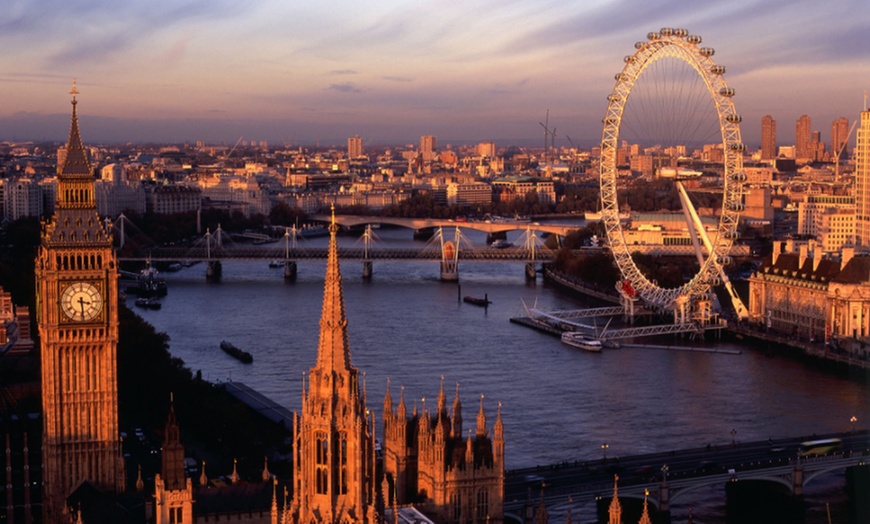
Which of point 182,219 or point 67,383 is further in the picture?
point 182,219

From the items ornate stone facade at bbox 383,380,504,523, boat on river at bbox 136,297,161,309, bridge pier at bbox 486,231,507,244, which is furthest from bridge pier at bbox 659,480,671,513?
bridge pier at bbox 486,231,507,244

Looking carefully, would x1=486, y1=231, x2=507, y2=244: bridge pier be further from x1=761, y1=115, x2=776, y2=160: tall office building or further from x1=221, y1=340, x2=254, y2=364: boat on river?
x1=221, y1=340, x2=254, y2=364: boat on river

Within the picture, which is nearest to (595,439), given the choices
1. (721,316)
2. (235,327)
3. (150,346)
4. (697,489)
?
(697,489)

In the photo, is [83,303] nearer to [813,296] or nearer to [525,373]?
[525,373]

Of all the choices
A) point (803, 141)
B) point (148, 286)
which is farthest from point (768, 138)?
point (148, 286)

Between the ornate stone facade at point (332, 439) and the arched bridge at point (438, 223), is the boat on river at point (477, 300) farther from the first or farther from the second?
the ornate stone facade at point (332, 439)

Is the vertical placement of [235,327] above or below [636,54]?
below

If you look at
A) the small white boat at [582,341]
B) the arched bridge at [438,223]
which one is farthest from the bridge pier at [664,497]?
the arched bridge at [438,223]

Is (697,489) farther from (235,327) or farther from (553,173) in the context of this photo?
(553,173)
